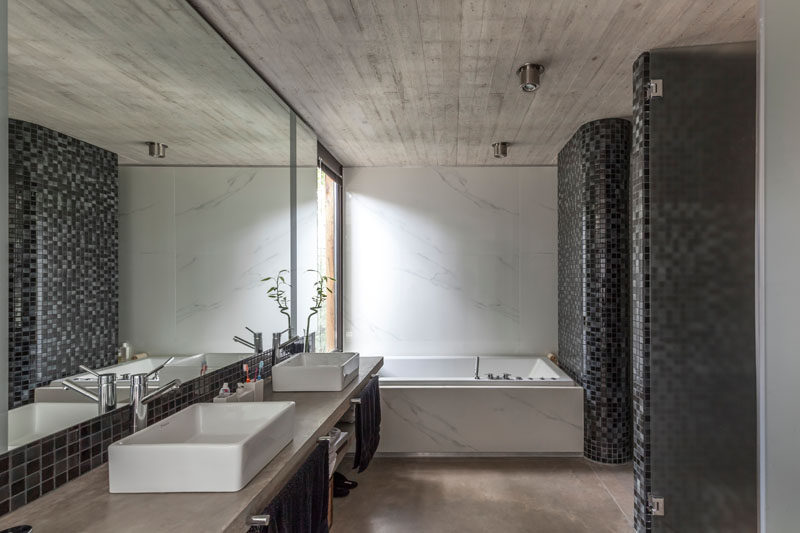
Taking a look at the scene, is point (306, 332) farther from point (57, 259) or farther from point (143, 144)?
point (57, 259)

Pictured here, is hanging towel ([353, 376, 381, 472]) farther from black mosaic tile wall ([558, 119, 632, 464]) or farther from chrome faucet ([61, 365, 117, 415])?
black mosaic tile wall ([558, 119, 632, 464])

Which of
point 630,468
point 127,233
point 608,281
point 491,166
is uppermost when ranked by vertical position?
point 491,166

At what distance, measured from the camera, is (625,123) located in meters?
3.63

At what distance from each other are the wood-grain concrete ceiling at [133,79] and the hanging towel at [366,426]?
5.02 ft

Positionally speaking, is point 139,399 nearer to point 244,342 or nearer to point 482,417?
point 244,342

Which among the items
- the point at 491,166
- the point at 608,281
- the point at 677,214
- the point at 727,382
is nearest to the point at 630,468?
the point at 608,281

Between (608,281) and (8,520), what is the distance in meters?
3.61

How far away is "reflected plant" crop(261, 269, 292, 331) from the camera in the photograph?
9.67 feet

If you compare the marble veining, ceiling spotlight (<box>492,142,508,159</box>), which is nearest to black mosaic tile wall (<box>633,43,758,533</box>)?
the marble veining

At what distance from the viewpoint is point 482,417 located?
12.5 feet

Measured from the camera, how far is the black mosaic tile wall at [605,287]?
366 centimetres

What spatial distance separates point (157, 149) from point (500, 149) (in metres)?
3.02

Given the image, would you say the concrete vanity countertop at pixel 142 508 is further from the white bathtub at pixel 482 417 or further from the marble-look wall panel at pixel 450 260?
the marble-look wall panel at pixel 450 260

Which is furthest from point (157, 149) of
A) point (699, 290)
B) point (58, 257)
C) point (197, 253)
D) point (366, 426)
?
point (699, 290)
